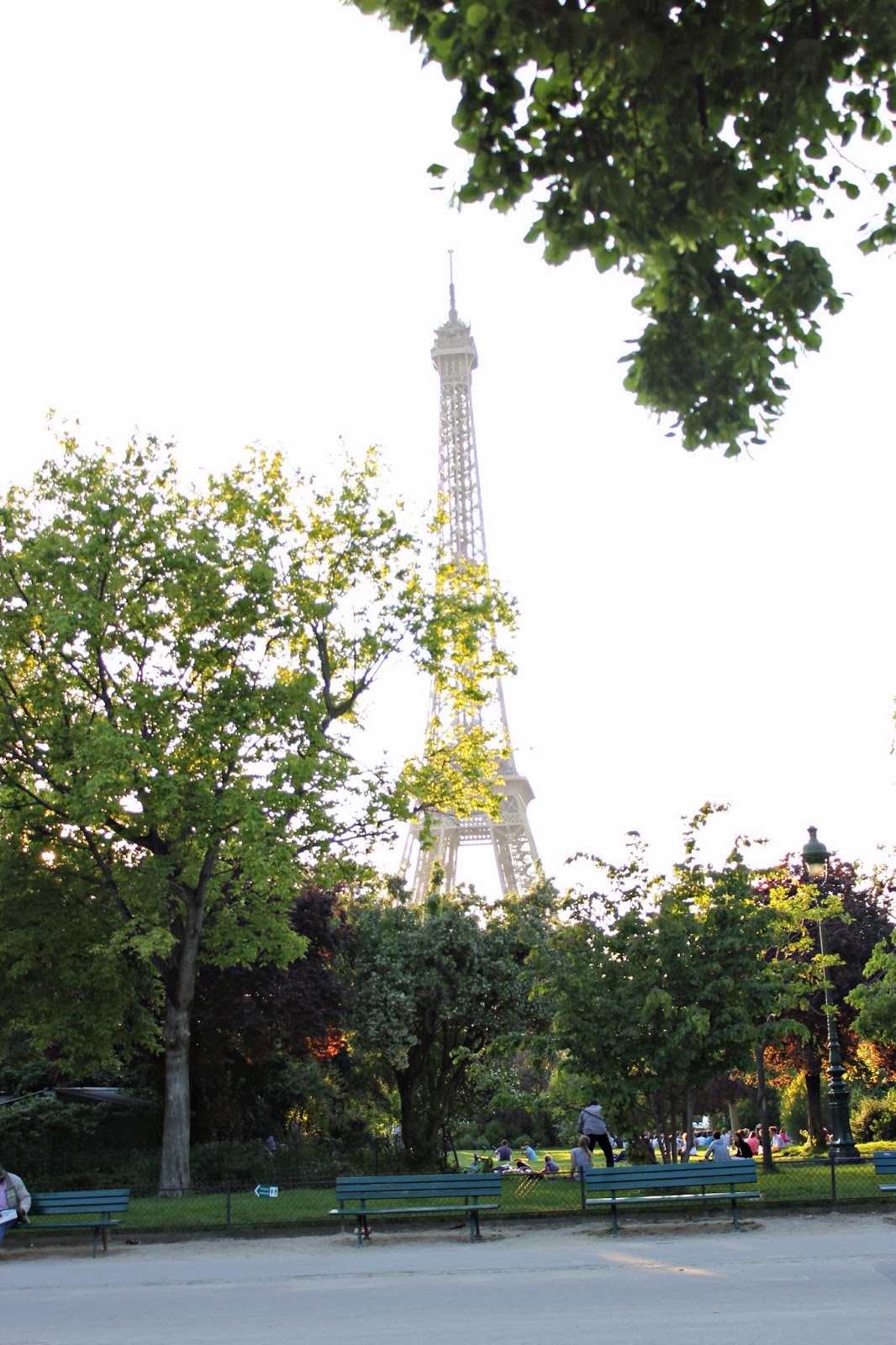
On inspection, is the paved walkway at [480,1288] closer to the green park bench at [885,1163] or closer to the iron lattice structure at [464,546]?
the green park bench at [885,1163]

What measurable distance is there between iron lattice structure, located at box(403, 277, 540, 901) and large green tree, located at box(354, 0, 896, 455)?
49.4 meters

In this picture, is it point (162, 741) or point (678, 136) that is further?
point (162, 741)

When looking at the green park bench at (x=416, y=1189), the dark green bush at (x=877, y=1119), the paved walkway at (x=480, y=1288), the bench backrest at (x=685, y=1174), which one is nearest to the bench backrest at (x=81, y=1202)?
the paved walkway at (x=480, y=1288)

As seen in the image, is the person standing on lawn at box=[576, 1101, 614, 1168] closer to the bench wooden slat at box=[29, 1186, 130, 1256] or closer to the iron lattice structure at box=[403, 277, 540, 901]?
the bench wooden slat at box=[29, 1186, 130, 1256]

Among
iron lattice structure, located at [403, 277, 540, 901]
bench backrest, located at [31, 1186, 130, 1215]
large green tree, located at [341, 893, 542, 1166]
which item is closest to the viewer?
bench backrest, located at [31, 1186, 130, 1215]

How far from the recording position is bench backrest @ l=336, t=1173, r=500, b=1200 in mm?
15781

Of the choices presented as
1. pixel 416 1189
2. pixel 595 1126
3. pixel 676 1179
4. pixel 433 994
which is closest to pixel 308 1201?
pixel 595 1126

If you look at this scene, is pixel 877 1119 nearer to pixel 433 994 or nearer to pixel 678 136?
pixel 433 994

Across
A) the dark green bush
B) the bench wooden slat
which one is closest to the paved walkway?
the bench wooden slat

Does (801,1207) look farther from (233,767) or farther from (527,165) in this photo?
(527,165)

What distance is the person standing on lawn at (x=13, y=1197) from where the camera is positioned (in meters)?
14.7

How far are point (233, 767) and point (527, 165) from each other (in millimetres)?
18156

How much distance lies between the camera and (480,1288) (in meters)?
11.5

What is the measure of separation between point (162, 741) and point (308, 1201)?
7829 mm
